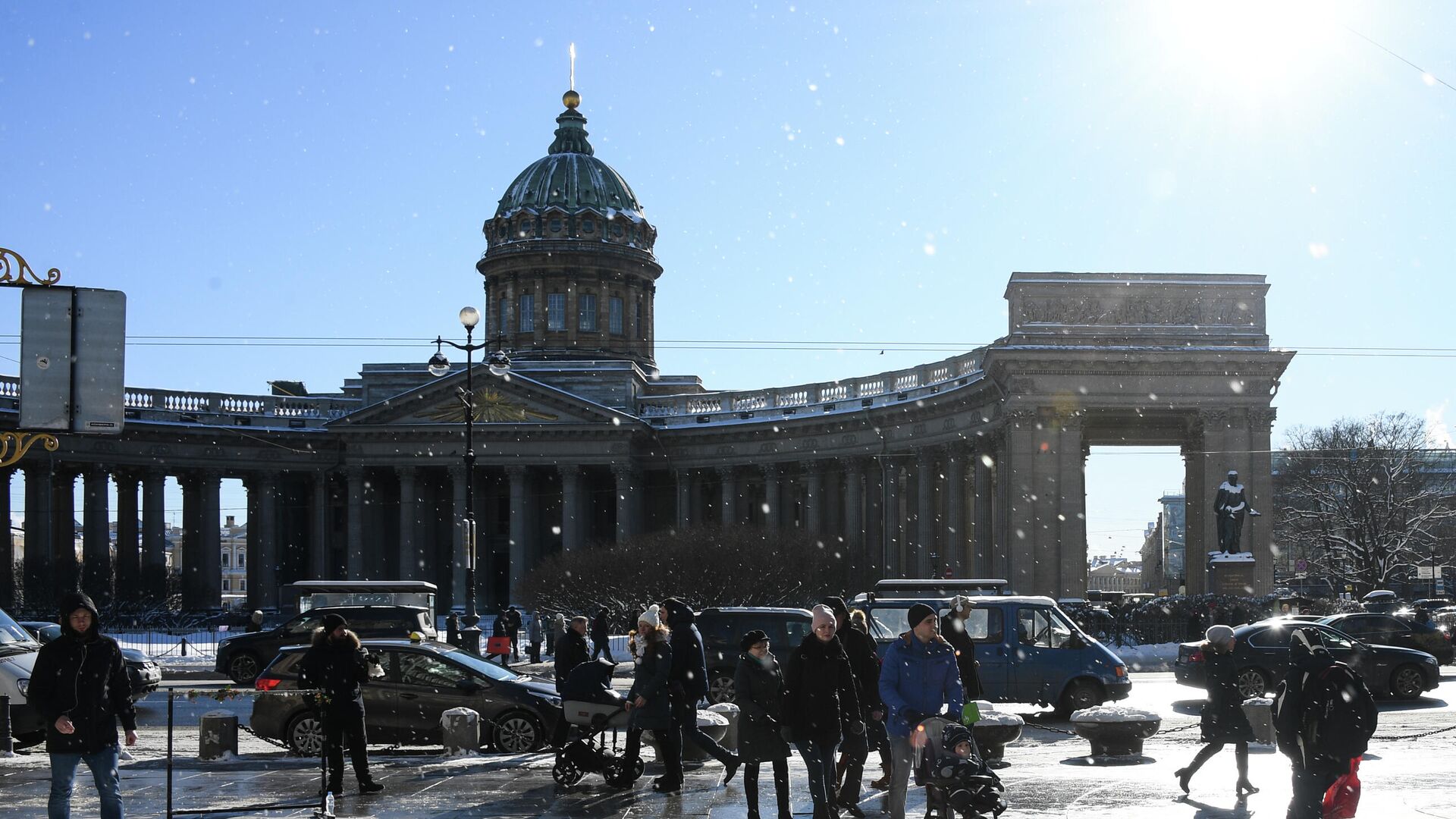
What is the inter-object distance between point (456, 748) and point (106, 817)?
7.94m

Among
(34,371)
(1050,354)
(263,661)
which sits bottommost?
(263,661)

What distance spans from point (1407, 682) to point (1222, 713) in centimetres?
1503

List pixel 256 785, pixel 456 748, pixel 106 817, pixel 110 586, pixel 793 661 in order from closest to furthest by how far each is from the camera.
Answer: pixel 106 817
pixel 793 661
pixel 256 785
pixel 456 748
pixel 110 586

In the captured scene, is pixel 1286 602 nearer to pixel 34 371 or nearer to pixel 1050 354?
pixel 1050 354

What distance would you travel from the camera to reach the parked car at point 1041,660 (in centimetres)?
2680

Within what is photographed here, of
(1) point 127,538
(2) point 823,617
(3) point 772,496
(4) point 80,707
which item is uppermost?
(3) point 772,496

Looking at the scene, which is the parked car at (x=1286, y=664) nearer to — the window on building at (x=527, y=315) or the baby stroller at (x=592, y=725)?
the baby stroller at (x=592, y=725)

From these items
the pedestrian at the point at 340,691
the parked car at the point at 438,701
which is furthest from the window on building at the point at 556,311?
the pedestrian at the point at 340,691

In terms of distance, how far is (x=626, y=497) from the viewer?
86938mm

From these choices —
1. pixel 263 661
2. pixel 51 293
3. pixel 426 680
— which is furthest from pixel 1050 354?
pixel 51 293

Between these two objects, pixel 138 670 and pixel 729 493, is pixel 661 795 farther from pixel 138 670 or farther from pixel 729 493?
pixel 729 493

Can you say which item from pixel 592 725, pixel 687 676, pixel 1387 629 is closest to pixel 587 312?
pixel 1387 629

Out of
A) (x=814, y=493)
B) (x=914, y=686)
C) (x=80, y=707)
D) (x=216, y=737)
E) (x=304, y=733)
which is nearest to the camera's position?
(x=80, y=707)

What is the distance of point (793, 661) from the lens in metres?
14.7
